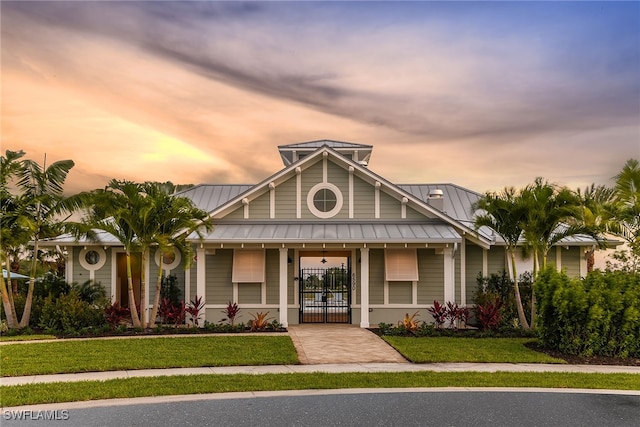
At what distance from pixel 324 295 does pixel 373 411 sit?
10709 mm

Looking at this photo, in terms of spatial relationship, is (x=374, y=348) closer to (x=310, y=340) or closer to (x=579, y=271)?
(x=310, y=340)

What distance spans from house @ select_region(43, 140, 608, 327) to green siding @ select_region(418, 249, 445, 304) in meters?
0.03

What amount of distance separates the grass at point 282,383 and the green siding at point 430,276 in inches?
289

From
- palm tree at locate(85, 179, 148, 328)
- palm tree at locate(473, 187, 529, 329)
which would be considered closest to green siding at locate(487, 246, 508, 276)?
palm tree at locate(473, 187, 529, 329)

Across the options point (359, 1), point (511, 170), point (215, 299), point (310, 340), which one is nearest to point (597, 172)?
point (511, 170)

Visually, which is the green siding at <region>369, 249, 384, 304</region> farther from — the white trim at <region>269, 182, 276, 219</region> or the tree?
the tree

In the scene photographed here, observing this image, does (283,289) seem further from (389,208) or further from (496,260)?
(496,260)

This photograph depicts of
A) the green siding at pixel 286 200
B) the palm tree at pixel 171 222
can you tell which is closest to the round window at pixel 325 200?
the green siding at pixel 286 200

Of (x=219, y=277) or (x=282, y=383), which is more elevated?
(x=219, y=277)

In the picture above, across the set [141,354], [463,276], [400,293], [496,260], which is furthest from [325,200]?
[141,354]

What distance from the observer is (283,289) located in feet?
57.7

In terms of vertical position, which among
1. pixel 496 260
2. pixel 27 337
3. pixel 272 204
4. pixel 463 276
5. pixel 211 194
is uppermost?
pixel 211 194

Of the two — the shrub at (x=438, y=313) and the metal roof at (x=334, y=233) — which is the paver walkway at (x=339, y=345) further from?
the metal roof at (x=334, y=233)

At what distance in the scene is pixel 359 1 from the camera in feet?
47.9
